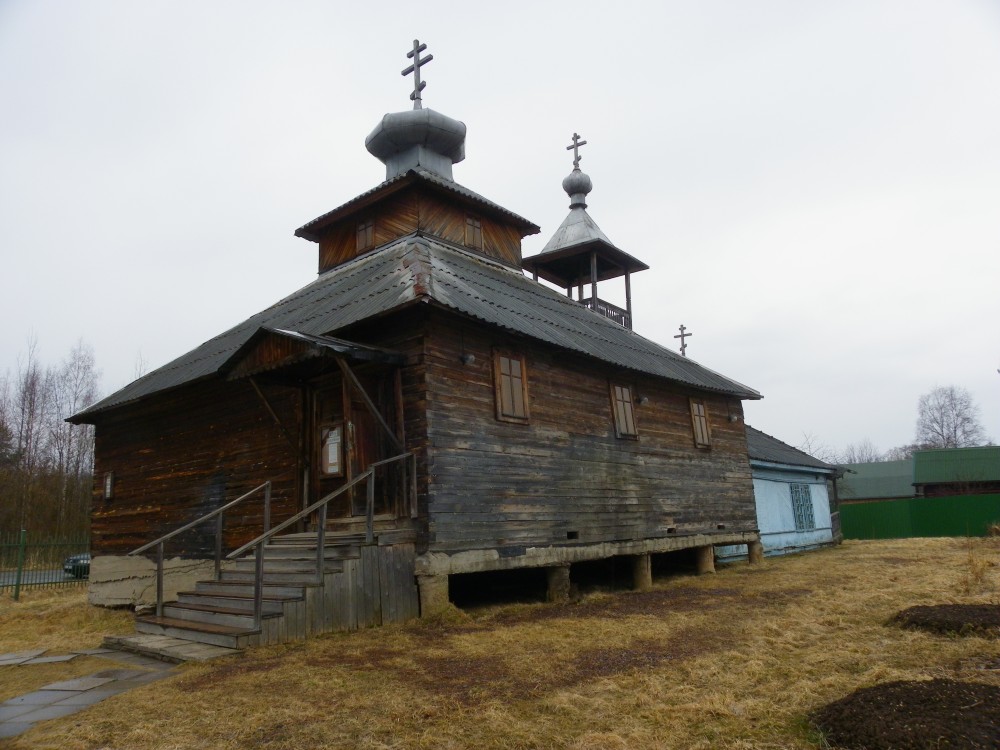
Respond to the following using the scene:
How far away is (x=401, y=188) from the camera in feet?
49.7

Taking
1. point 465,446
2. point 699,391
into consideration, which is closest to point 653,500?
point 699,391

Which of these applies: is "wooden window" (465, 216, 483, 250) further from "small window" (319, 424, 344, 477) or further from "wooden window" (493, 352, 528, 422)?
"small window" (319, 424, 344, 477)

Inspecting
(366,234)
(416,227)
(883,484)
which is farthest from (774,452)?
(883,484)

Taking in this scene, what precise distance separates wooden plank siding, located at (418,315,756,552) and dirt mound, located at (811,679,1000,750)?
5.79m

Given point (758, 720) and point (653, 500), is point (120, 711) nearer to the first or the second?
point (758, 720)

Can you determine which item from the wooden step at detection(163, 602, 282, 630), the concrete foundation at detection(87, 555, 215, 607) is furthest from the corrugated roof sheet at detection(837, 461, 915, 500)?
the wooden step at detection(163, 602, 282, 630)

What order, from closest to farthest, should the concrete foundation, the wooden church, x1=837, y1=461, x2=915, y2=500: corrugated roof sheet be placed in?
the wooden church → the concrete foundation → x1=837, y1=461, x2=915, y2=500: corrugated roof sheet

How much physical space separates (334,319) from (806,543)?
58.7ft

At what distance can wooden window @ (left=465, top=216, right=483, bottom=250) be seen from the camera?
16141 mm

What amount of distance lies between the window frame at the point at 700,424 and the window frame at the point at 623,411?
256 centimetres

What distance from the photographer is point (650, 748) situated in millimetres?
4172

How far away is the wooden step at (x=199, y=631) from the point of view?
7.21 m

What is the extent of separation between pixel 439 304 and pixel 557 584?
490 cm

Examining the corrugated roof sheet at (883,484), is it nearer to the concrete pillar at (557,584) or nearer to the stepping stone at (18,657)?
the concrete pillar at (557,584)
